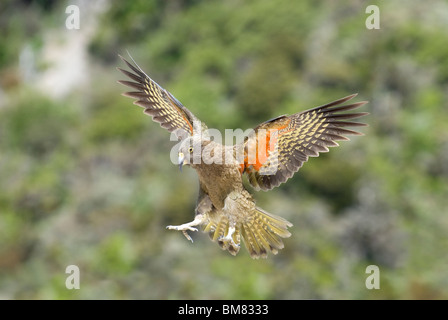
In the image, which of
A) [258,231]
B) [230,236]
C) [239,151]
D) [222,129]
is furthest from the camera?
[222,129]

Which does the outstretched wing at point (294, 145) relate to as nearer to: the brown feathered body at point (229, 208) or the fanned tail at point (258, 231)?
the brown feathered body at point (229, 208)

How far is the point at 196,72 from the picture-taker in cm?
3572

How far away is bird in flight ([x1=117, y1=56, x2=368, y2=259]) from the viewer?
7.08 metres

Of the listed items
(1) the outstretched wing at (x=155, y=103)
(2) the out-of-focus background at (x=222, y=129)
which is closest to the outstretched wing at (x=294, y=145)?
(1) the outstretched wing at (x=155, y=103)

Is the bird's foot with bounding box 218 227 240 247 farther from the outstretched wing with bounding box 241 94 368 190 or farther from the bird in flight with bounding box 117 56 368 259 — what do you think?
the outstretched wing with bounding box 241 94 368 190

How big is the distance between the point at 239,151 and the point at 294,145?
1.83 feet

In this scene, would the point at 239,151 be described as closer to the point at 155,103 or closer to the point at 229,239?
the point at 229,239

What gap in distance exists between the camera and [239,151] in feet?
24.0

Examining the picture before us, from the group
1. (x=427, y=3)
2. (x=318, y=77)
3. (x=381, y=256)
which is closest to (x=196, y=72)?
(x=318, y=77)

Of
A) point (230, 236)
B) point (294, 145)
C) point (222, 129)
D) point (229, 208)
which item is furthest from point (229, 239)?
point (222, 129)

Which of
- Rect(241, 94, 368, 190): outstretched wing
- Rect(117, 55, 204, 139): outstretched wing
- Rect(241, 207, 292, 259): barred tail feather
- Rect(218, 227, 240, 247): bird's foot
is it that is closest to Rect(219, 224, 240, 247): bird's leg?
Rect(218, 227, 240, 247): bird's foot

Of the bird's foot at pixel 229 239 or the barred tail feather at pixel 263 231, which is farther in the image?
the barred tail feather at pixel 263 231

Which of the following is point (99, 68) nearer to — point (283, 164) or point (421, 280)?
point (421, 280)

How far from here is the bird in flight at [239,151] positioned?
23.2 feet
